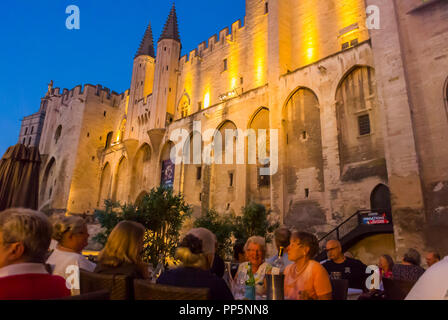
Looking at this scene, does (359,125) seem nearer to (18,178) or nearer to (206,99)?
(18,178)

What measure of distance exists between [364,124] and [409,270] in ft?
33.0

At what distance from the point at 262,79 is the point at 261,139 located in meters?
5.71

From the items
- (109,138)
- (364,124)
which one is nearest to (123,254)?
(364,124)

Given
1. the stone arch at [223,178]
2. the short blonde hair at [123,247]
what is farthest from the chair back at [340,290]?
the stone arch at [223,178]

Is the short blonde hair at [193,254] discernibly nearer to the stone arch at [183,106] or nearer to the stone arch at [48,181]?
the stone arch at [183,106]

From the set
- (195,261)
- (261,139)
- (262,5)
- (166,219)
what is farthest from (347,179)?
(262,5)

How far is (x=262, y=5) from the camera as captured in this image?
73.0 feet

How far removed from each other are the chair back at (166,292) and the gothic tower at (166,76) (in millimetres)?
23690

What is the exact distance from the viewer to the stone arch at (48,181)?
105 ft

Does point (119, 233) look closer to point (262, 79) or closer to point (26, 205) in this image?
point (26, 205)

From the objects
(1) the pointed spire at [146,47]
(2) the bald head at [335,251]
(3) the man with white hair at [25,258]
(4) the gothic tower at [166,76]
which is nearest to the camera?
(3) the man with white hair at [25,258]

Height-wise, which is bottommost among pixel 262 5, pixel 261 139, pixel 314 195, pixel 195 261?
pixel 195 261

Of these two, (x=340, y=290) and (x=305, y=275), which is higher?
(x=305, y=275)

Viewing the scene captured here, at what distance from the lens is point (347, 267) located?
4508 mm
